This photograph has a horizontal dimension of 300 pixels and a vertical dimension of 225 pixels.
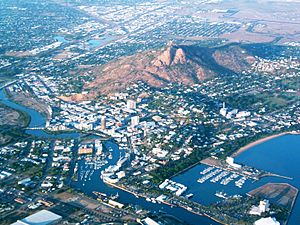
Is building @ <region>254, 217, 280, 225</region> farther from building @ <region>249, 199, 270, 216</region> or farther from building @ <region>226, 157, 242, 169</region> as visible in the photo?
building @ <region>226, 157, 242, 169</region>

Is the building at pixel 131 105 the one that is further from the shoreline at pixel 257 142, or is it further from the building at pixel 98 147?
the shoreline at pixel 257 142

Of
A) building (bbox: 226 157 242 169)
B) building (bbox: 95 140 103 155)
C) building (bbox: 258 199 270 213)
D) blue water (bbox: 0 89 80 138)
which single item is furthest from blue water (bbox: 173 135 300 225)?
blue water (bbox: 0 89 80 138)

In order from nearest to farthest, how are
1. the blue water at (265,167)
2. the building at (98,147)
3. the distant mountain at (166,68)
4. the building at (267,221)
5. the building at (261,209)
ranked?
the building at (267,221)
the building at (261,209)
the blue water at (265,167)
the building at (98,147)
the distant mountain at (166,68)

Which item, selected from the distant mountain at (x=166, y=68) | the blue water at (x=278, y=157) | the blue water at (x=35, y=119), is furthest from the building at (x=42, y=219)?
the distant mountain at (x=166, y=68)

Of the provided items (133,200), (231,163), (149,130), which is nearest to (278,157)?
(231,163)

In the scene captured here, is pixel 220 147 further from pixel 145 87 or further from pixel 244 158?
pixel 145 87

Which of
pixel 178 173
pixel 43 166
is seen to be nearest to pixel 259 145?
pixel 178 173

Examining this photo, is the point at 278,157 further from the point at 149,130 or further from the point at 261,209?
the point at 149,130

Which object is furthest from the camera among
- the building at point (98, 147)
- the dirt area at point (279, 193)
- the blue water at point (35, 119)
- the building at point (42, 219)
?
the blue water at point (35, 119)
